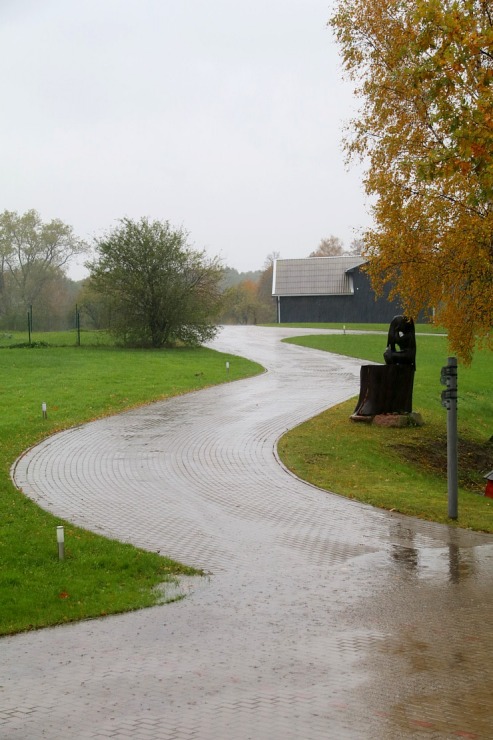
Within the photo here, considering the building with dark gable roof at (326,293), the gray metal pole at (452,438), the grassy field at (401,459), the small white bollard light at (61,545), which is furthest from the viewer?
the building with dark gable roof at (326,293)

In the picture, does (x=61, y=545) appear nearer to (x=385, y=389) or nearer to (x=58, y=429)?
(x=58, y=429)

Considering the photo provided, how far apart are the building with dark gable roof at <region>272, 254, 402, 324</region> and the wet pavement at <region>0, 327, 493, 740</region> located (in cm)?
6581

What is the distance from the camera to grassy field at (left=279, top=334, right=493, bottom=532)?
43.4 ft

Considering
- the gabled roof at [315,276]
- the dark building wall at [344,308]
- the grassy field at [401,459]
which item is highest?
the gabled roof at [315,276]

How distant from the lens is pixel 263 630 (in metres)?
7.41

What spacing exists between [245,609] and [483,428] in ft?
58.5

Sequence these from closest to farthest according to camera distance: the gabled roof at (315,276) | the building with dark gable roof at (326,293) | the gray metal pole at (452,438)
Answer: the gray metal pole at (452,438) → the building with dark gable roof at (326,293) → the gabled roof at (315,276)

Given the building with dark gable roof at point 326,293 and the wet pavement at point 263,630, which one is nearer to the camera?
the wet pavement at point 263,630

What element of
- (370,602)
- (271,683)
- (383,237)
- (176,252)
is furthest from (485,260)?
(176,252)

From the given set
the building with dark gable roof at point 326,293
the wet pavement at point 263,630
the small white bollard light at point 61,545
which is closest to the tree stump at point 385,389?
the wet pavement at point 263,630

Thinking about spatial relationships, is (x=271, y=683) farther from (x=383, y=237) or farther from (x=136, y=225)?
(x=136, y=225)

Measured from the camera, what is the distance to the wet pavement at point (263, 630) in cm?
561

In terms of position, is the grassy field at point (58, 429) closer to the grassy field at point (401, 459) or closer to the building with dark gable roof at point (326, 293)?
the grassy field at point (401, 459)

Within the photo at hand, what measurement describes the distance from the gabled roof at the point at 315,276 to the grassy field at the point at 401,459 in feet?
178
